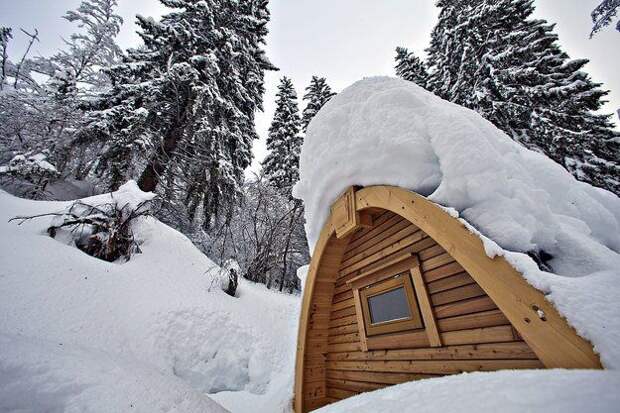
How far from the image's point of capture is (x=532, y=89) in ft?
30.0

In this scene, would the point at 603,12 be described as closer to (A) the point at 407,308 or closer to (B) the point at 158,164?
(A) the point at 407,308

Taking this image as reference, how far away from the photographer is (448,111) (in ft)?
8.30

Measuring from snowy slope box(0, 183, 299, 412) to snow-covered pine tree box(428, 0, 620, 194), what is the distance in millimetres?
10881

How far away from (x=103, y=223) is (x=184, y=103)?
532cm

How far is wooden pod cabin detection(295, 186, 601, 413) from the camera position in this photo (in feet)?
5.62

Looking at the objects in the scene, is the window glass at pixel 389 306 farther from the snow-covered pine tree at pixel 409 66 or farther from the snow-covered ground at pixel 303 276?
the snow-covered pine tree at pixel 409 66

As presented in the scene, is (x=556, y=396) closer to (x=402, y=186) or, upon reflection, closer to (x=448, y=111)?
(x=402, y=186)

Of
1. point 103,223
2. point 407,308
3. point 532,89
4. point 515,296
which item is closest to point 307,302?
point 407,308

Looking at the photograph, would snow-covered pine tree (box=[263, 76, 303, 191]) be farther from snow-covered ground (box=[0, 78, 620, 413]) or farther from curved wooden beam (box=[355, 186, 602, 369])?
curved wooden beam (box=[355, 186, 602, 369])

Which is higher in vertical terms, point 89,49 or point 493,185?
point 89,49

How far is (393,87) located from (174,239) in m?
7.72

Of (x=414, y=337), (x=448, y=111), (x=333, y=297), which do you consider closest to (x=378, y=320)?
(x=414, y=337)


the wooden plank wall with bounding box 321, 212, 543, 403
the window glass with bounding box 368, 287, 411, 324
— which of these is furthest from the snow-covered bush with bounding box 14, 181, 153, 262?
the window glass with bounding box 368, 287, 411, 324

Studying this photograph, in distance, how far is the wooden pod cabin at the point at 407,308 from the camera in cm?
171
